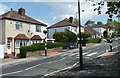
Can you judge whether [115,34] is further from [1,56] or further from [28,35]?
[28,35]

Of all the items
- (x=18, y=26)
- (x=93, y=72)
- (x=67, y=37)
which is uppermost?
(x=18, y=26)

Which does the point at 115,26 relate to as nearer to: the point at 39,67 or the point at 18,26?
the point at 39,67

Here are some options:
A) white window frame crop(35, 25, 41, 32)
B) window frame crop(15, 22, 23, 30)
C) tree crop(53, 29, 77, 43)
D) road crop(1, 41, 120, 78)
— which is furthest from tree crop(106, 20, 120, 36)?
tree crop(53, 29, 77, 43)

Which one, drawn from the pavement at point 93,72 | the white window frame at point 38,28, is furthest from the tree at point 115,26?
the white window frame at point 38,28

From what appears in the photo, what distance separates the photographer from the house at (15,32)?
22.6 m

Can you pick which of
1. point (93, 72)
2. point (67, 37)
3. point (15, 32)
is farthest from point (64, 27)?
point (93, 72)

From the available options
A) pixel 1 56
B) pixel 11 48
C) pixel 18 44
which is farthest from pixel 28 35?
pixel 1 56

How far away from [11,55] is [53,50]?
7675 millimetres

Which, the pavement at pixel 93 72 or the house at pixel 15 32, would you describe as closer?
the pavement at pixel 93 72

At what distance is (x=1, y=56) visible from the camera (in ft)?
66.6

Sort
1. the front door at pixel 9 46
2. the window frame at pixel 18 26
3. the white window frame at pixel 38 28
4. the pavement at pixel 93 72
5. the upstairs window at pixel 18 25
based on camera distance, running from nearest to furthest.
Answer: the pavement at pixel 93 72 < the front door at pixel 9 46 < the window frame at pixel 18 26 < the upstairs window at pixel 18 25 < the white window frame at pixel 38 28

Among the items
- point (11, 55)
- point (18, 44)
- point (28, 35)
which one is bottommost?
point (11, 55)

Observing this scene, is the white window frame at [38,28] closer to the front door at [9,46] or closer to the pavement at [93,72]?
the front door at [9,46]

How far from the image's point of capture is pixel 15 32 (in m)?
24.6
